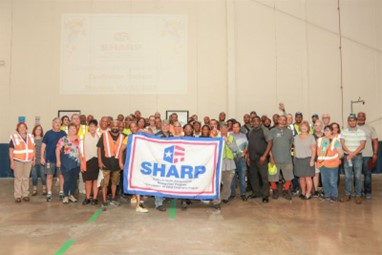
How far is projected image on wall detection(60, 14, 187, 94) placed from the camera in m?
10.7

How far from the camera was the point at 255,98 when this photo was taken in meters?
11.0

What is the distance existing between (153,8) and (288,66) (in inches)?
206

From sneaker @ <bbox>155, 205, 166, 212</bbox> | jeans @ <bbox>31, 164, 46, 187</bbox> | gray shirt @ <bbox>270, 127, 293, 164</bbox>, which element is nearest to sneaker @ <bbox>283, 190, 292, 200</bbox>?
gray shirt @ <bbox>270, 127, 293, 164</bbox>

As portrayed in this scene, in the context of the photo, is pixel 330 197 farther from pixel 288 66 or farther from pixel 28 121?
pixel 28 121

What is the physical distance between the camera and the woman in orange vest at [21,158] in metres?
6.34

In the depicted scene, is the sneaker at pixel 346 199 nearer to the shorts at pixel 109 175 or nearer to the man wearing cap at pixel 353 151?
the man wearing cap at pixel 353 151

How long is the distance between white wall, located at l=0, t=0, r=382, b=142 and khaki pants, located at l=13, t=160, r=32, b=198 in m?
4.55

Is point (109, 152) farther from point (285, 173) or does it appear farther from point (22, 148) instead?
point (285, 173)

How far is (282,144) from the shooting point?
6504 millimetres

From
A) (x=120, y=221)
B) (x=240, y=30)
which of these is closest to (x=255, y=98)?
(x=240, y=30)

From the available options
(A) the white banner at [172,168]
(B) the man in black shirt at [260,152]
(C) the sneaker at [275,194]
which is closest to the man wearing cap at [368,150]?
(C) the sneaker at [275,194]

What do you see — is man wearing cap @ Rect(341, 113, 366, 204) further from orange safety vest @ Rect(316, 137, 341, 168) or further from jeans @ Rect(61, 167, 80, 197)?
jeans @ Rect(61, 167, 80, 197)

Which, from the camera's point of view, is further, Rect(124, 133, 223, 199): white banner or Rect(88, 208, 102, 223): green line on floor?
Rect(124, 133, 223, 199): white banner

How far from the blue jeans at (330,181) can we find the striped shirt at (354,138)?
0.56m
